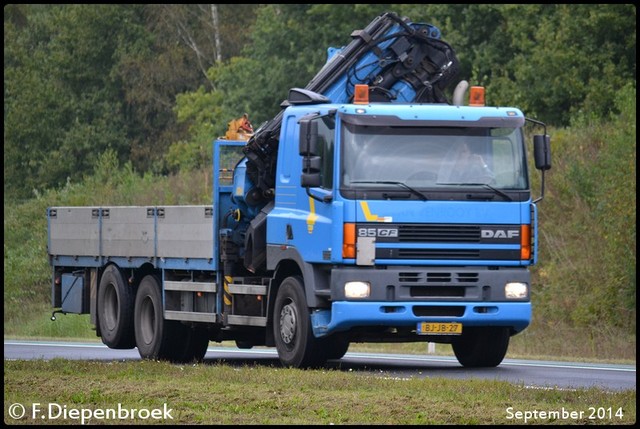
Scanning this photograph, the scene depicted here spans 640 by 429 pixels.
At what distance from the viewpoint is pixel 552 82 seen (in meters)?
39.8

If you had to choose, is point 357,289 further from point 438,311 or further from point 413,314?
point 438,311

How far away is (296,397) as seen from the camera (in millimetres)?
13758

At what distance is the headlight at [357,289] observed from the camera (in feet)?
58.5

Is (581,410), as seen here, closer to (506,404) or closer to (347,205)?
(506,404)

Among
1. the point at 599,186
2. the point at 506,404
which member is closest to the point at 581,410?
the point at 506,404

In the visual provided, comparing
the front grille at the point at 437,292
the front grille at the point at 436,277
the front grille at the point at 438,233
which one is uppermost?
the front grille at the point at 438,233

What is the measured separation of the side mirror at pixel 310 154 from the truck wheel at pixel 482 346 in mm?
3128

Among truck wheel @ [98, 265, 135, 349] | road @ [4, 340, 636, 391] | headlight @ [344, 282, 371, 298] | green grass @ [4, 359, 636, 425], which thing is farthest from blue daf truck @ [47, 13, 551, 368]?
truck wheel @ [98, 265, 135, 349]

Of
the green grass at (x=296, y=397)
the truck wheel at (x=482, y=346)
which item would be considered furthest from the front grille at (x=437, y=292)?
the green grass at (x=296, y=397)

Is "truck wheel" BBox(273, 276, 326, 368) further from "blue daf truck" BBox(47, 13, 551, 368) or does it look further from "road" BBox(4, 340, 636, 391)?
"road" BBox(4, 340, 636, 391)

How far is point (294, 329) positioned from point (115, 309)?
5.30 meters

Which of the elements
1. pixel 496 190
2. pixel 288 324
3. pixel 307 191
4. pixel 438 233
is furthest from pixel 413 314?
pixel 307 191

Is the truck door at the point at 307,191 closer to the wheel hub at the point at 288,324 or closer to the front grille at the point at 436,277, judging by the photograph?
the wheel hub at the point at 288,324

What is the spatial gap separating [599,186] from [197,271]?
46.2ft
